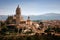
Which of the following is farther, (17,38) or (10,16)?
(10,16)

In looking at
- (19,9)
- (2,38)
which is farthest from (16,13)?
(2,38)

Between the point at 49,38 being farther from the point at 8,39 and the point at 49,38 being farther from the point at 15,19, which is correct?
the point at 15,19

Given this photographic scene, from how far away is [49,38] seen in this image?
801 cm

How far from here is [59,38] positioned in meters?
8.19

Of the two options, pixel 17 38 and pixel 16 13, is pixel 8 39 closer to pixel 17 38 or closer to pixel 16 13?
pixel 17 38

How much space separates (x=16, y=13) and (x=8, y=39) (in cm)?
430

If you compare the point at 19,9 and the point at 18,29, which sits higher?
the point at 19,9

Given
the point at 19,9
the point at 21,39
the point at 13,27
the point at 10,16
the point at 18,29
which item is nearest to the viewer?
the point at 21,39

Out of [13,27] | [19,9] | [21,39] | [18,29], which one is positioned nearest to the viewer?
[21,39]

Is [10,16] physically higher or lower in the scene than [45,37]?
higher

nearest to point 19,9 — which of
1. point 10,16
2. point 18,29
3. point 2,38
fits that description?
point 10,16

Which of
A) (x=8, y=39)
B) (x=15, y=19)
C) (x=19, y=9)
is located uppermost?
(x=19, y=9)

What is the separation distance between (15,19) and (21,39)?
442cm

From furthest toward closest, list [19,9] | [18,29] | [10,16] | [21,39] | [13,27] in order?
[10,16] → [19,9] → [13,27] → [18,29] → [21,39]
